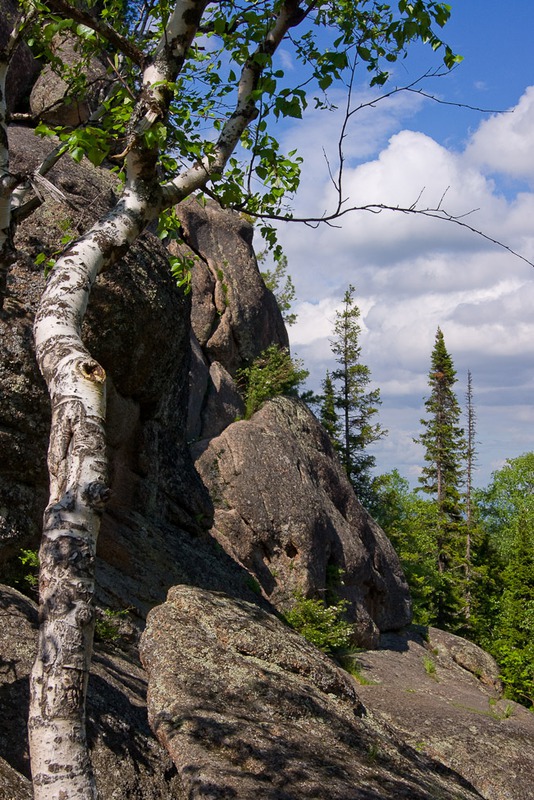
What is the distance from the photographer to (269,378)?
2697 centimetres

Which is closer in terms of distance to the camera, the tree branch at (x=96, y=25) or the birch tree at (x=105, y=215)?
the birch tree at (x=105, y=215)

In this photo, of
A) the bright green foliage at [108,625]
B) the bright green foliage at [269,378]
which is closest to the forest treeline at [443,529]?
the bright green foliage at [269,378]

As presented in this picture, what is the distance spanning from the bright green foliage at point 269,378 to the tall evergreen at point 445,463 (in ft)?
68.8

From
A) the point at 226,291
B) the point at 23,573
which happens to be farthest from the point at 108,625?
the point at 226,291

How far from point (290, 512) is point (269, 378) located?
21.8ft

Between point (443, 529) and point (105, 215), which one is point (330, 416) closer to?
point (443, 529)

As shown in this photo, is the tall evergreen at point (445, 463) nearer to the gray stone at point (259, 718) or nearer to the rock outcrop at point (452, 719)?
the rock outcrop at point (452, 719)

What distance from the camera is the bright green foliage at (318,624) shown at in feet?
60.0

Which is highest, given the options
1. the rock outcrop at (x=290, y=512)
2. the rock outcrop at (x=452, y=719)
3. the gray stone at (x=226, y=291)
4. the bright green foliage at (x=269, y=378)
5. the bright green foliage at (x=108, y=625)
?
the gray stone at (x=226, y=291)

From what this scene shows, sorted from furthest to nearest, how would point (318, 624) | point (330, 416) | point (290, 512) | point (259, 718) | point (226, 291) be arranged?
1. point (330, 416)
2. point (226, 291)
3. point (290, 512)
4. point (318, 624)
5. point (259, 718)

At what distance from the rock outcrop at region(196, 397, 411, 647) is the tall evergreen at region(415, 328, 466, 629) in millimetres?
19509

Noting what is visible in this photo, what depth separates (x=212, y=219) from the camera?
3088 centimetres

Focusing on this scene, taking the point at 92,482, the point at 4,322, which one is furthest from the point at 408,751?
the point at 4,322

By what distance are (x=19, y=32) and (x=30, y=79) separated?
15422mm
